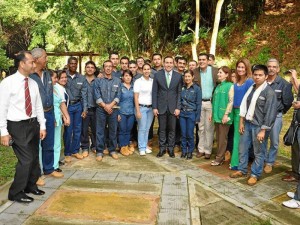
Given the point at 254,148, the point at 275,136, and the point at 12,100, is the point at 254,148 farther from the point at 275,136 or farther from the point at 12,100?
the point at 12,100

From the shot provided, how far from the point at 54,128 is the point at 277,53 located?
8.25m

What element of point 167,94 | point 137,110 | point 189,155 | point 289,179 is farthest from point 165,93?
point 289,179

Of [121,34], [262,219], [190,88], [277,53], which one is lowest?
[262,219]

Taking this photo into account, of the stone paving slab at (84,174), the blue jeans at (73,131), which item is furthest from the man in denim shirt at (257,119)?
the blue jeans at (73,131)

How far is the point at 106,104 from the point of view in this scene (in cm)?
528

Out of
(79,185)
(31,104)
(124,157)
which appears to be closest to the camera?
(31,104)

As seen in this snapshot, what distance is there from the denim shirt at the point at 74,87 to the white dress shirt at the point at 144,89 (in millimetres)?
1022

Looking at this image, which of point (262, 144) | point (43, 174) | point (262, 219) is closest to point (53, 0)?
point (43, 174)

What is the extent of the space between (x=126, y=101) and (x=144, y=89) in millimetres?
416

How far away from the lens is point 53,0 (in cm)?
870

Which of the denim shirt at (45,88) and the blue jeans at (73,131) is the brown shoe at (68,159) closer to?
the blue jeans at (73,131)

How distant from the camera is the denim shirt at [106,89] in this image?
5246 mm

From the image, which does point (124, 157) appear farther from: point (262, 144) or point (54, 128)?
point (262, 144)

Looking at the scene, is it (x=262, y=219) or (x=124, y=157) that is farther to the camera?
(x=124, y=157)
